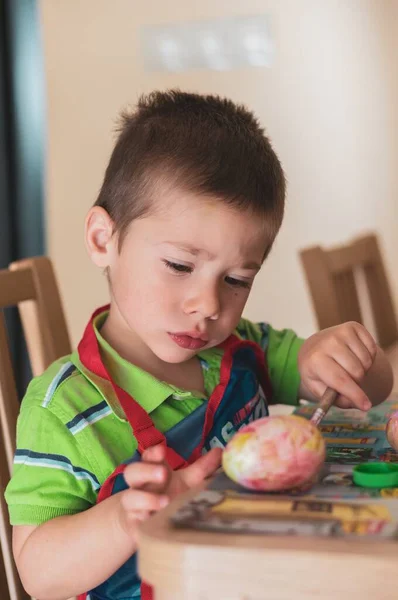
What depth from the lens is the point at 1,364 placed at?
0.97 meters

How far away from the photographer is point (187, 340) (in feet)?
2.74

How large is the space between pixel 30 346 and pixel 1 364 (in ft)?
0.48

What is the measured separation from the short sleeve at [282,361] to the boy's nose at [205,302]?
258 mm

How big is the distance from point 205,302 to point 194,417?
13cm

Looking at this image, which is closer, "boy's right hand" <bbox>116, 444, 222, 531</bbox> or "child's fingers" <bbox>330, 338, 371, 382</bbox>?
"boy's right hand" <bbox>116, 444, 222, 531</bbox>

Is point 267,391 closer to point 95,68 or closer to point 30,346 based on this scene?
point 30,346

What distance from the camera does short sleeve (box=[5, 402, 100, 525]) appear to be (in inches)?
28.7

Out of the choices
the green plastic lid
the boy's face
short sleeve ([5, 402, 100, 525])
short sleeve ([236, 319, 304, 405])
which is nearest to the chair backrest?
short sleeve ([236, 319, 304, 405])

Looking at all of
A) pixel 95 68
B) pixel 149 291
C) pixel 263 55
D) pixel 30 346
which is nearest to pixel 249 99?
pixel 263 55

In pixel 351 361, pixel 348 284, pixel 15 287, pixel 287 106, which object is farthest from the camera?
pixel 287 106

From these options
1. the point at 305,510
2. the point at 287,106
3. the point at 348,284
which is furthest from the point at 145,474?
the point at 287,106

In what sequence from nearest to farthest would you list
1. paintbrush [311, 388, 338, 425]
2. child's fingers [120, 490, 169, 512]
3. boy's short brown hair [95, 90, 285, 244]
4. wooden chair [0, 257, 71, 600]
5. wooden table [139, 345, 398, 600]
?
wooden table [139, 345, 398, 600]
child's fingers [120, 490, 169, 512]
paintbrush [311, 388, 338, 425]
boy's short brown hair [95, 90, 285, 244]
wooden chair [0, 257, 71, 600]

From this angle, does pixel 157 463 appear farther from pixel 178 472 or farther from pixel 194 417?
pixel 194 417

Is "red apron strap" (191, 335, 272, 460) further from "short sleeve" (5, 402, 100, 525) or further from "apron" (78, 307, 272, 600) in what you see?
"short sleeve" (5, 402, 100, 525)
